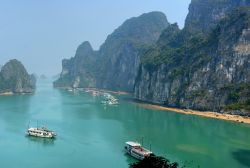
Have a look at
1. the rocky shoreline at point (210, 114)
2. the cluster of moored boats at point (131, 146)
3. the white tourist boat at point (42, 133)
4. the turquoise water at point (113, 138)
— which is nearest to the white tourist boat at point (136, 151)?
the cluster of moored boats at point (131, 146)

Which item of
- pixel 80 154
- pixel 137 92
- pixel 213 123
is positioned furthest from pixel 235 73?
pixel 80 154

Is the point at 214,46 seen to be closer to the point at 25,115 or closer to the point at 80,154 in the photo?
the point at 25,115

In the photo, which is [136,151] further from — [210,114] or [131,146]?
[210,114]

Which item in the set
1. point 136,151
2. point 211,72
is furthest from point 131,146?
point 211,72

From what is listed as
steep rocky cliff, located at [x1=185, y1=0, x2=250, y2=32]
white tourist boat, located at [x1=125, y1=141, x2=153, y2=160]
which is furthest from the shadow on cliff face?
steep rocky cliff, located at [x1=185, y1=0, x2=250, y2=32]

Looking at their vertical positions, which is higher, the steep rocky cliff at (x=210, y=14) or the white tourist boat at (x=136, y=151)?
the steep rocky cliff at (x=210, y=14)

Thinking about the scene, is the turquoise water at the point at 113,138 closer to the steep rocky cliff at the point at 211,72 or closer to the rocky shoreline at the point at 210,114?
the rocky shoreline at the point at 210,114
